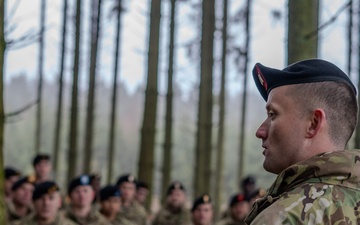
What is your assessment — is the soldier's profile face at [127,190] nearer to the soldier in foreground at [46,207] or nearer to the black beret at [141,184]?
the black beret at [141,184]

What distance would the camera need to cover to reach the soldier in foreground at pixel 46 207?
694cm

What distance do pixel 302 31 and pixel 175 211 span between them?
20.4 feet

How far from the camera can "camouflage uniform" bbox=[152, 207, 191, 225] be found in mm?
10820

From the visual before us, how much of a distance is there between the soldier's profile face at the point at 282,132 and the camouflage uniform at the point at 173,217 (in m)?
8.86

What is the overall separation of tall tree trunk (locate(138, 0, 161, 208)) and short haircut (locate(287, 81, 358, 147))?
28.0ft

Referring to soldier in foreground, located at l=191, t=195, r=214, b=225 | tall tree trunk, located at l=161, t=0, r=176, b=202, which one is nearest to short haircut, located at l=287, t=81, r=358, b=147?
soldier in foreground, located at l=191, t=195, r=214, b=225

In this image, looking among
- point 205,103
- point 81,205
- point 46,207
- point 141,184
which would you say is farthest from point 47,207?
point 205,103

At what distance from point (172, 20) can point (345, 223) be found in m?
12.1

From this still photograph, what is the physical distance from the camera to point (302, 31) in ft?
17.1

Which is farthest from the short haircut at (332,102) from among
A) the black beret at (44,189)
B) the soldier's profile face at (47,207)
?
the black beret at (44,189)

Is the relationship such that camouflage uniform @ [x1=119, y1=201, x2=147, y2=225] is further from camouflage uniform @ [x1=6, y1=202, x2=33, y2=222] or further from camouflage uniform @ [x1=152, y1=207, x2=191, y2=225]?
camouflage uniform @ [x1=6, y1=202, x2=33, y2=222]

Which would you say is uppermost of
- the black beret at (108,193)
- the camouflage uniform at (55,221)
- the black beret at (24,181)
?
the black beret at (24,181)

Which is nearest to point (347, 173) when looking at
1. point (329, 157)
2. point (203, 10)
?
point (329, 157)

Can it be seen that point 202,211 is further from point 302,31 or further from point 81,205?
point 302,31
